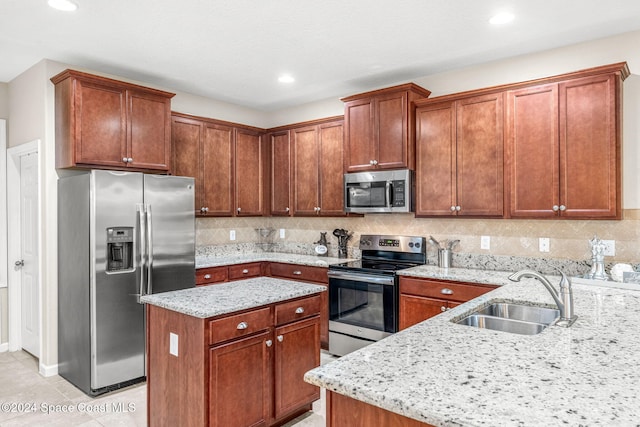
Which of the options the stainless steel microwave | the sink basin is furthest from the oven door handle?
the sink basin

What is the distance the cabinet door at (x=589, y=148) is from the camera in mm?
2971

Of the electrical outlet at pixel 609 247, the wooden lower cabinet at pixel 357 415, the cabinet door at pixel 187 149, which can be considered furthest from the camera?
the cabinet door at pixel 187 149

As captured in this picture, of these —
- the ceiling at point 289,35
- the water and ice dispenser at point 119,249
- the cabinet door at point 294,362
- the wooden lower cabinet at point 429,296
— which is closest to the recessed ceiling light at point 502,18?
the ceiling at point 289,35

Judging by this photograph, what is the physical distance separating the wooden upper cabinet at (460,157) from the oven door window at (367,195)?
0.35 meters

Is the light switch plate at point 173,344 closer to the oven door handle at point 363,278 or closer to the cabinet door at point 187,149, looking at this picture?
the oven door handle at point 363,278

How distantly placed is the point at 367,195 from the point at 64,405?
10.1 feet

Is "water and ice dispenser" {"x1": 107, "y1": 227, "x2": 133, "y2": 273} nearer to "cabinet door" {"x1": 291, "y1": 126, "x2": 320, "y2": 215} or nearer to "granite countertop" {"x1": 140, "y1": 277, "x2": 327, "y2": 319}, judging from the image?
"granite countertop" {"x1": 140, "y1": 277, "x2": 327, "y2": 319}

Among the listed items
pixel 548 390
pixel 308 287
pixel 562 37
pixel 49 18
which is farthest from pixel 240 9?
pixel 548 390

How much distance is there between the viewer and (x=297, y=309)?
2.69m

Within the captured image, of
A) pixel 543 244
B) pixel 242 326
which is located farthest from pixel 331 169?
pixel 242 326

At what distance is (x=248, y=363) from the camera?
2.39 meters

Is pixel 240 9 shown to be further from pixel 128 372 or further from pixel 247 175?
pixel 128 372

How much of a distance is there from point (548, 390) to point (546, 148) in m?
2.58

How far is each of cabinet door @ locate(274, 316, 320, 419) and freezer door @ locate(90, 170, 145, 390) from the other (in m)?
1.57
